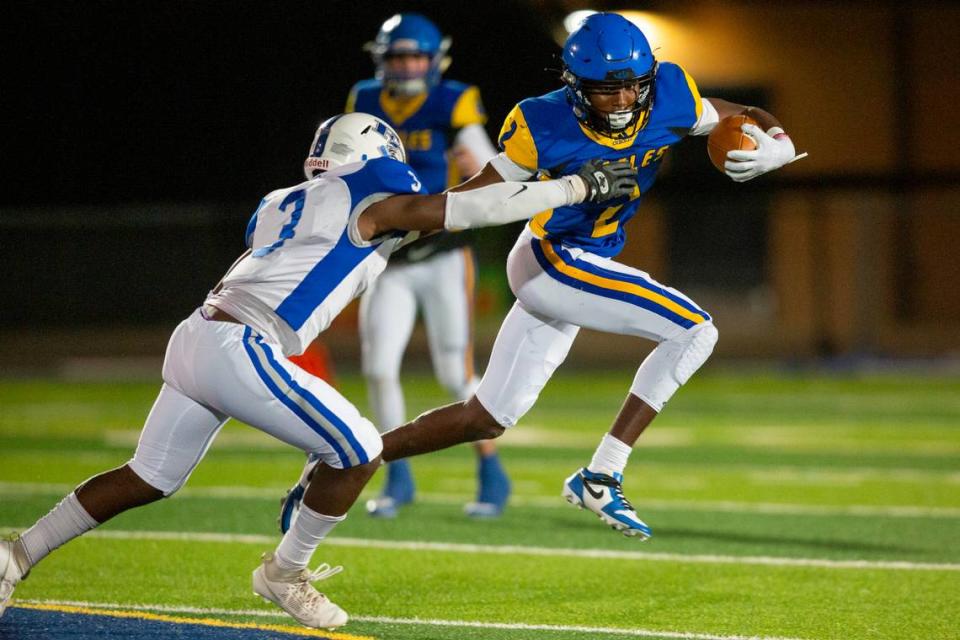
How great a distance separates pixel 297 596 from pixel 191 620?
1.23ft

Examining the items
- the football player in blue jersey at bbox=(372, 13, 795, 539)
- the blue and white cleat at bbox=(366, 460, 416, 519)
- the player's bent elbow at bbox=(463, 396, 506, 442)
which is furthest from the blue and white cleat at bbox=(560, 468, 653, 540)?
the blue and white cleat at bbox=(366, 460, 416, 519)

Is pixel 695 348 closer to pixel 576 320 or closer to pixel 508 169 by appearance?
pixel 576 320

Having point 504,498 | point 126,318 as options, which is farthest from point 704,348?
point 126,318

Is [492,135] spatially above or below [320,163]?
above

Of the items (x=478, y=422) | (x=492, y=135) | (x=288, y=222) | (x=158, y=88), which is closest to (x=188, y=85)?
(x=158, y=88)

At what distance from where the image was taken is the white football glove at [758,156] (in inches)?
168

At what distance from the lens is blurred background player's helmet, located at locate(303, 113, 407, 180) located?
13.1 feet

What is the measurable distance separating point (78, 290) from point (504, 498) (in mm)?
11245

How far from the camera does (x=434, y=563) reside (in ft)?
16.6

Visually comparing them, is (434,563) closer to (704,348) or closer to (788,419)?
(704,348)

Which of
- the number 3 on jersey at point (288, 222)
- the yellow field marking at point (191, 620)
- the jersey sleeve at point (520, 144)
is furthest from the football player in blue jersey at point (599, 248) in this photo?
the yellow field marking at point (191, 620)

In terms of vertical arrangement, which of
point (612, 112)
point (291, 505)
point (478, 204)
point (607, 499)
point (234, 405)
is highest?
point (612, 112)

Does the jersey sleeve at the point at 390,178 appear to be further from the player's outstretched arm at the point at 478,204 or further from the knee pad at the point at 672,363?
the knee pad at the point at 672,363

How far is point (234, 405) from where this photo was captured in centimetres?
375
